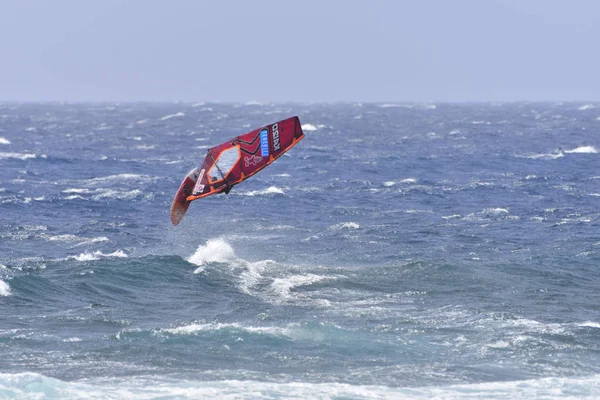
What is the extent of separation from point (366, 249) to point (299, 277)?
7707 mm

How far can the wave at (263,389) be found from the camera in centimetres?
2938

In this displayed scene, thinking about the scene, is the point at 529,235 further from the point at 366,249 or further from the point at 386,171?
the point at 386,171

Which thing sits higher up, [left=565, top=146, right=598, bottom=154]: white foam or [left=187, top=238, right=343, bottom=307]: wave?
[left=187, top=238, right=343, bottom=307]: wave

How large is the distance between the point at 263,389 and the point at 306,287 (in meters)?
13.2

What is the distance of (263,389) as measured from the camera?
98.6ft

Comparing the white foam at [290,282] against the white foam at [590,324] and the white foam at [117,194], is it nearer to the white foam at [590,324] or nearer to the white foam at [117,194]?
the white foam at [590,324]

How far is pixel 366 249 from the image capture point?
5166 centimetres

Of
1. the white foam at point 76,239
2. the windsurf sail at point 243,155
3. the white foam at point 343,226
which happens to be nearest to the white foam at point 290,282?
the windsurf sail at point 243,155

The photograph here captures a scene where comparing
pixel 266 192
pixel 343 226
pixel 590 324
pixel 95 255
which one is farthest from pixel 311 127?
pixel 590 324

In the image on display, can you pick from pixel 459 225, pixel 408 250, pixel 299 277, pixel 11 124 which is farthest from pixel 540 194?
pixel 11 124

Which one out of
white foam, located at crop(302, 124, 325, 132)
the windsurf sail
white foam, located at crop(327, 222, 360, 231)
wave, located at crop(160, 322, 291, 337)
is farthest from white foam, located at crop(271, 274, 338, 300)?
A: white foam, located at crop(302, 124, 325, 132)

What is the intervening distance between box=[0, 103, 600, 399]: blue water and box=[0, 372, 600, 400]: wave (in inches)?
3.2

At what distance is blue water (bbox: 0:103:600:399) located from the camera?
31.4 metres

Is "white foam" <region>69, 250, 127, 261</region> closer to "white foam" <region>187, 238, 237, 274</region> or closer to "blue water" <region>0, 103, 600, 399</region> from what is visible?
"blue water" <region>0, 103, 600, 399</region>
